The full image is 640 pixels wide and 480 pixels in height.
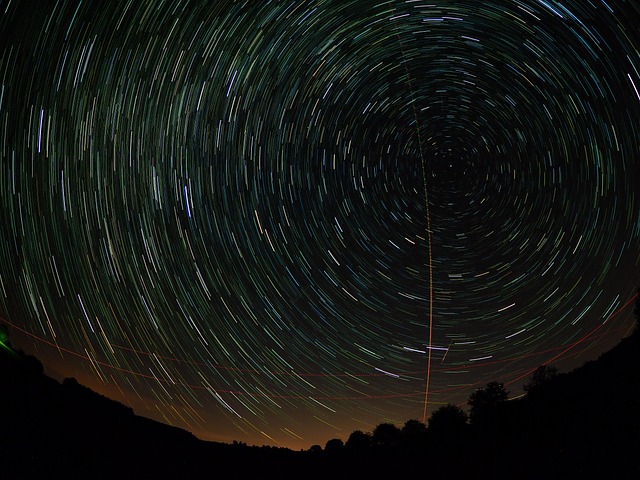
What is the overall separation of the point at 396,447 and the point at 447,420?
716 centimetres

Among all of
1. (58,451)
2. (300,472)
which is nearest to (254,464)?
(300,472)

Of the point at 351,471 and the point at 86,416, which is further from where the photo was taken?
the point at 86,416

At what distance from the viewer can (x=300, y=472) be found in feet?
74.3

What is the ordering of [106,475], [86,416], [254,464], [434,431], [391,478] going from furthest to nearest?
[434,431] < [86,416] < [254,464] < [391,478] < [106,475]

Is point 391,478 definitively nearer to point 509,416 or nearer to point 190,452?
point 509,416

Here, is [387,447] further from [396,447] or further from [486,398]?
[486,398]

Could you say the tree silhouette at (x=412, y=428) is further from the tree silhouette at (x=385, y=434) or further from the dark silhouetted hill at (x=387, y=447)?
the dark silhouetted hill at (x=387, y=447)

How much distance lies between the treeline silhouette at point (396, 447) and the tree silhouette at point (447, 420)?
0.17 m

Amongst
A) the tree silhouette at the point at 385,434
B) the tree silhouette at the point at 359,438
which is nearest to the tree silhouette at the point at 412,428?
the tree silhouette at the point at 385,434

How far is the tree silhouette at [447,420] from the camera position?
2828 cm

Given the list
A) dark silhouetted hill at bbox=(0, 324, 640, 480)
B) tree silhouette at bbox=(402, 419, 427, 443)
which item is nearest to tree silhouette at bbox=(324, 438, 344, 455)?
dark silhouetted hill at bbox=(0, 324, 640, 480)

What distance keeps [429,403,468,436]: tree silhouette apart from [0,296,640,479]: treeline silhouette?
0.57 feet

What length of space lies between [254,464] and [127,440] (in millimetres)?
6181

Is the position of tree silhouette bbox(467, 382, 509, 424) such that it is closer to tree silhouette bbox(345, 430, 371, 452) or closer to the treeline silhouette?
the treeline silhouette
